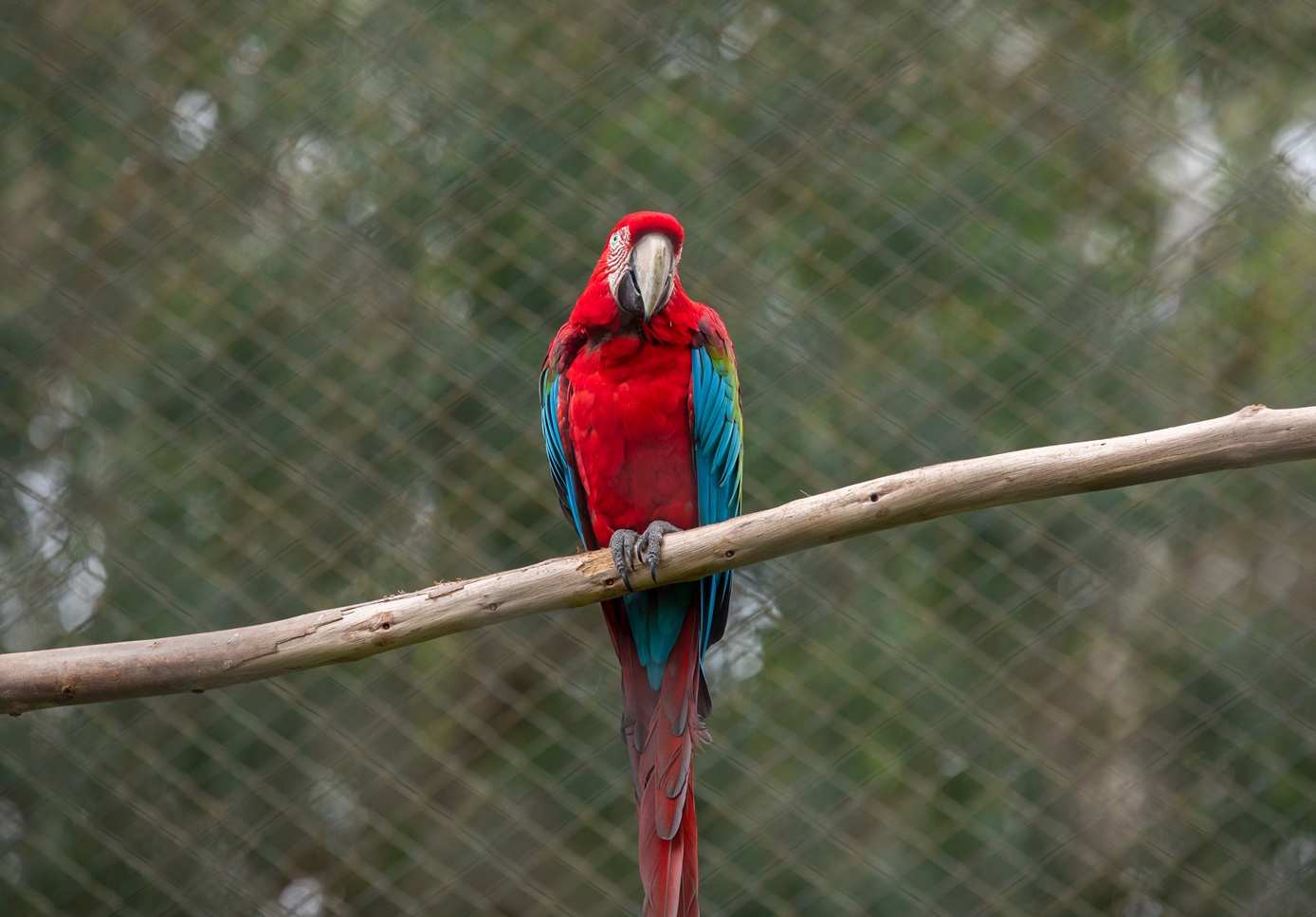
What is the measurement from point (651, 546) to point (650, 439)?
0.61 feet

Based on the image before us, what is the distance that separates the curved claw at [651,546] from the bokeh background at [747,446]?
836 mm

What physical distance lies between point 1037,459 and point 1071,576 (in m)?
1.20

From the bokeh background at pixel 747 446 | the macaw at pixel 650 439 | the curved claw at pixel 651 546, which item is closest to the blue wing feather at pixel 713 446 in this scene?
the macaw at pixel 650 439

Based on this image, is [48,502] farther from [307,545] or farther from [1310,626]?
[1310,626]

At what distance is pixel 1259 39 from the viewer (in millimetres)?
2191

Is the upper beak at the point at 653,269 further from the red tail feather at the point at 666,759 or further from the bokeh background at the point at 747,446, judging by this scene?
the bokeh background at the point at 747,446

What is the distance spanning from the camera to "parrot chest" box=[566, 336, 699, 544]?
1.30m

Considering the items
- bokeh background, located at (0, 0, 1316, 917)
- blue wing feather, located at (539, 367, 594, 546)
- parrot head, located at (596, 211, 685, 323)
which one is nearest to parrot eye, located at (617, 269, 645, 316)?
parrot head, located at (596, 211, 685, 323)

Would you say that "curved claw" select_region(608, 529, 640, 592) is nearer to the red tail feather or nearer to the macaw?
the macaw

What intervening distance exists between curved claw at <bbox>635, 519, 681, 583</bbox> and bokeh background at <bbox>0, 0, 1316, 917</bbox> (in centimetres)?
84

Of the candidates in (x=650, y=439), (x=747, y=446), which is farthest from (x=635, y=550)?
(x=747, y=446)

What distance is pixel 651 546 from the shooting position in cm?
116

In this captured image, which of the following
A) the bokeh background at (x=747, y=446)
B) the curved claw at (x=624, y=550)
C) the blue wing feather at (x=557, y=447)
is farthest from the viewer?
the bokeh background at (x=747, y=446)

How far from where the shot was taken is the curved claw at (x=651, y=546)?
1.15 meters
